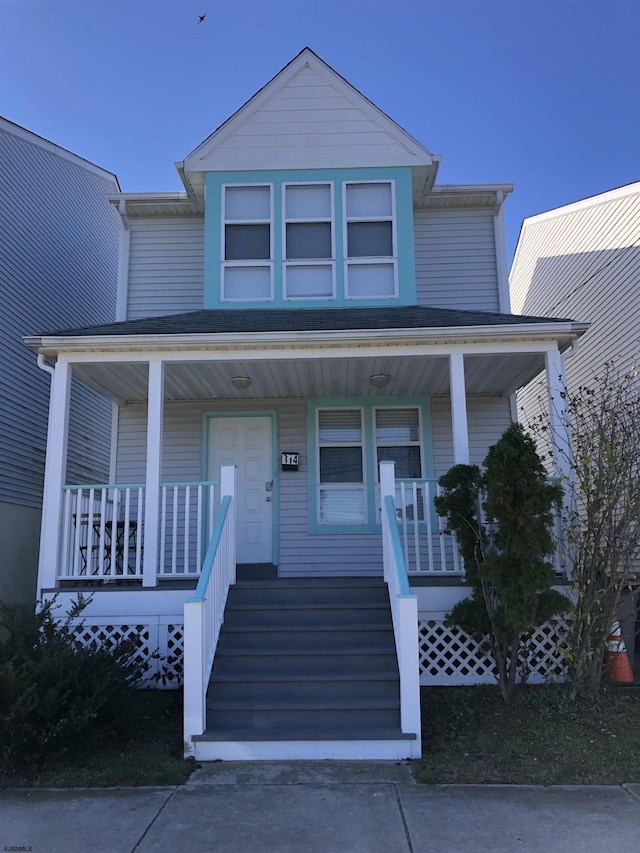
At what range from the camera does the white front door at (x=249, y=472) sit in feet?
28.2

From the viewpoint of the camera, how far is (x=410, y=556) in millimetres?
8133

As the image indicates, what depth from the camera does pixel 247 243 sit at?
350 inches

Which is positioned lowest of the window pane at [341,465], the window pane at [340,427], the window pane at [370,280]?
the window pane at [341,465]

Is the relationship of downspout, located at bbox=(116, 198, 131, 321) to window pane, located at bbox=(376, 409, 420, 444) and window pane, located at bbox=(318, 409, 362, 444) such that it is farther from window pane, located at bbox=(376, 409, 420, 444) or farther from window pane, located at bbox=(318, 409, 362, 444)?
window pane, located at bbox=(376, 409, 420, 444)

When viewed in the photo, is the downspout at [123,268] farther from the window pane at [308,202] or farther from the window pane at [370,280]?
the window pane at [370,280]

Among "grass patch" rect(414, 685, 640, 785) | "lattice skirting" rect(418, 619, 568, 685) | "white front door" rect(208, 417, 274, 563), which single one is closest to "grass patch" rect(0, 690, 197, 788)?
"grass patch" rect(414, 685, 640, 785)

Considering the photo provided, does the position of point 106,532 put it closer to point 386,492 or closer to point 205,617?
point 205,617

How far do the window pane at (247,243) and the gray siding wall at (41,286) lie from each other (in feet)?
11.7

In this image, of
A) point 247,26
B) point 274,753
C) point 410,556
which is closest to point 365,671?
point 274,753

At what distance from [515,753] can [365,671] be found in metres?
1.30

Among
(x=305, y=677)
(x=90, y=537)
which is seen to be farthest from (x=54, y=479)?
(x=305, y=677)

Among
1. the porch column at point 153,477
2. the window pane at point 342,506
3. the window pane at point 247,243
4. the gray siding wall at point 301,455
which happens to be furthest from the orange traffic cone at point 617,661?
the window pane at point 247,243

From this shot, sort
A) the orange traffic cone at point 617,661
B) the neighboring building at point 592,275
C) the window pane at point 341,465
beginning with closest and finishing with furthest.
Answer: the orange traffic cone at point 617,661, the window pane at point 341,465, the neighboring building at point 592,275

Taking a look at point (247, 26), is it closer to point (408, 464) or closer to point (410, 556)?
point (408, 464)
